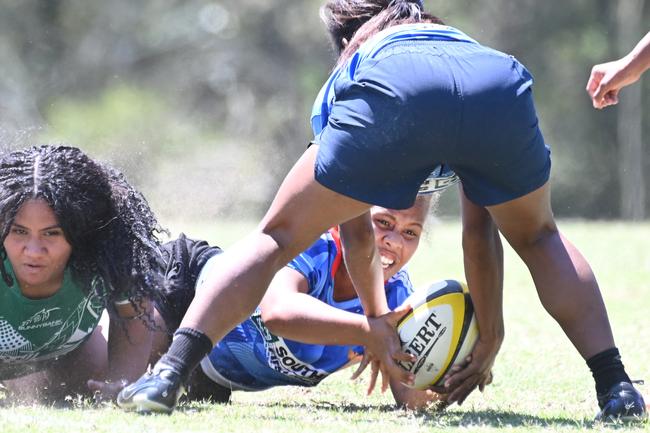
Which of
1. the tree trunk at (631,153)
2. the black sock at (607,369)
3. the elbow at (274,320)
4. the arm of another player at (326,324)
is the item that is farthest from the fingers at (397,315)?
the tree trunk at (631,153)

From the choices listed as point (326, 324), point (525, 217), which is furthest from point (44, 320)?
point (525, 217)

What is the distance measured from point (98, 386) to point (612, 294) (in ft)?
19.6

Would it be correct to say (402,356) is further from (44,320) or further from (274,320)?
(44,320)

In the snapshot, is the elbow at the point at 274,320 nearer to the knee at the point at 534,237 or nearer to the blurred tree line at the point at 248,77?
the knee at the point at 534,237

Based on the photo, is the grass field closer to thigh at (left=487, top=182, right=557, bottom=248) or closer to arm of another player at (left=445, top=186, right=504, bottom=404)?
arm of another player at (left=445, top=186, right=504, bottom=404)

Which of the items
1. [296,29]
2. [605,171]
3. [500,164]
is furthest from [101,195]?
[296,29]

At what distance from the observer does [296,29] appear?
100 feet

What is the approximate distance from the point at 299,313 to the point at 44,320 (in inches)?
38.2

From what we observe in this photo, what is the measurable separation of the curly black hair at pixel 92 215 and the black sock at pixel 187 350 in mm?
711

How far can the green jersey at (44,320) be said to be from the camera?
455cm

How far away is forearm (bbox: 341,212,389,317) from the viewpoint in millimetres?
4605

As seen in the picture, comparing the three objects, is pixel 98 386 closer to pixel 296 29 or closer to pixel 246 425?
pixel 246 425

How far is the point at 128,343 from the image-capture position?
4.83 m

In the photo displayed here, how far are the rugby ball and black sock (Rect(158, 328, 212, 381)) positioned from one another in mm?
844
